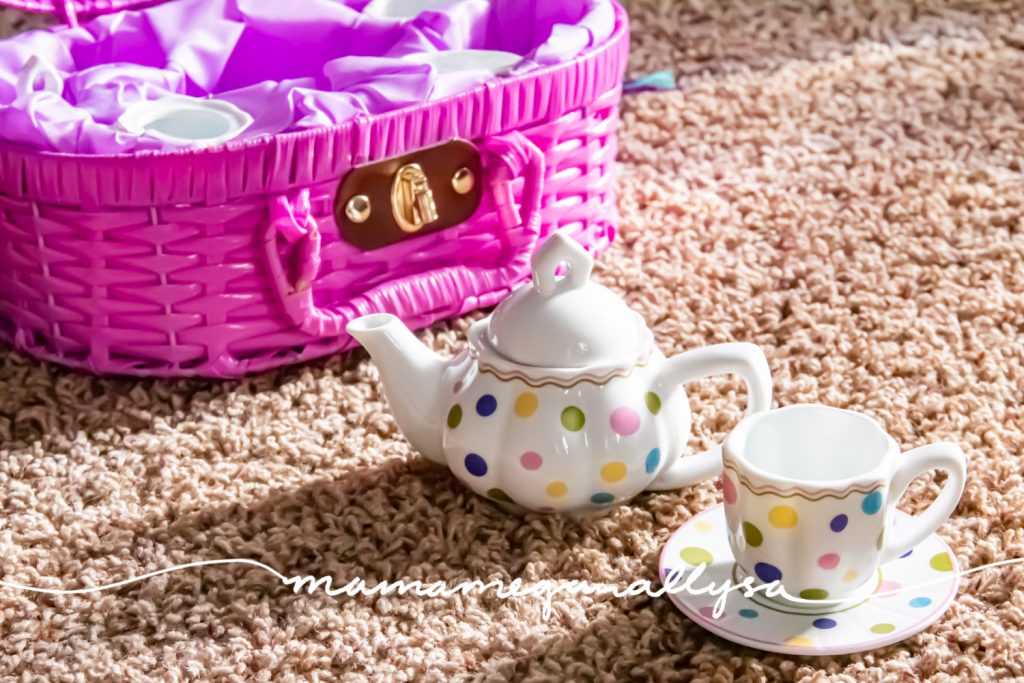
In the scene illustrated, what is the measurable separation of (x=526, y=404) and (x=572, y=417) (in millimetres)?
33

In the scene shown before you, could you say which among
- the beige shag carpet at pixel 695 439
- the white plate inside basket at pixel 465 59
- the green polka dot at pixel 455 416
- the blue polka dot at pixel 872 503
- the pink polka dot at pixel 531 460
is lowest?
the beige shag carpet at pixel 695 439

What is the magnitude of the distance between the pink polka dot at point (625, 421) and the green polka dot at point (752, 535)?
0.39 feet

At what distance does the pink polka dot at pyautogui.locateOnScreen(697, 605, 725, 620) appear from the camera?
947mm

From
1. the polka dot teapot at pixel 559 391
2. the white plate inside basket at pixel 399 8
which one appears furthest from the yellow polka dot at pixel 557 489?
the white plate inside basket at pixel 399 8

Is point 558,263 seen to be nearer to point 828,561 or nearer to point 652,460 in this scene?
point 652,460

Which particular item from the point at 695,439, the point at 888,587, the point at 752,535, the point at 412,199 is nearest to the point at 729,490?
the point at 752,535

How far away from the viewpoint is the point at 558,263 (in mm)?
989

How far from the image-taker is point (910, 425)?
1.19 meters

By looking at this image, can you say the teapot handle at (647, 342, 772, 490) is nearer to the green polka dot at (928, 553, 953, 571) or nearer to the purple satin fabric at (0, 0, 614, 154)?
the green polka dot at (928, 553, 953, 571)

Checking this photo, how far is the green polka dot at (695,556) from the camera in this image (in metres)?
1.00

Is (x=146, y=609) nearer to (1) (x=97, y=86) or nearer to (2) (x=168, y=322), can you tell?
(2) (x=168, y=322)

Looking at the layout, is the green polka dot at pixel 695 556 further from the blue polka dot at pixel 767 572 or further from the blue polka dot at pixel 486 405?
the blue polka dot at pixel 486 405

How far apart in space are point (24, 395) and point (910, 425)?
0.75m

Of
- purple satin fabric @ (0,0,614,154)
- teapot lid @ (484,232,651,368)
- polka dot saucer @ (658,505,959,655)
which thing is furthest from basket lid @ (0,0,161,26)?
polka dot saucer @ (658,505,959,655)
